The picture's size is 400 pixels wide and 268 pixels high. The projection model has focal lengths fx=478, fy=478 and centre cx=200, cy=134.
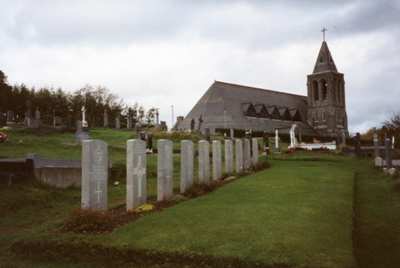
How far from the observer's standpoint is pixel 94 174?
30.2 ft

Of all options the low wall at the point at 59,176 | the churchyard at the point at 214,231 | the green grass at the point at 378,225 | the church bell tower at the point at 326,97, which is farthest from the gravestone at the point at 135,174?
the church bell tower at the point at 326,97

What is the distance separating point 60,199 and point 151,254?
23.0ft

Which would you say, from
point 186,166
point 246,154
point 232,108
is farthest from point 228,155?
point 232,108

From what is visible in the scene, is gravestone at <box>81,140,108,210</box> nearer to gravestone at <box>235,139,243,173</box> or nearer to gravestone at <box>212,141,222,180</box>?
gravestone at <box>212,141,222,180</box>

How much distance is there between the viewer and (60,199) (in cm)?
1280

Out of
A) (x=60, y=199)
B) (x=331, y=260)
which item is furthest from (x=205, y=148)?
(x=331, y=260)

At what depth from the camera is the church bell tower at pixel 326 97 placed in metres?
71.4

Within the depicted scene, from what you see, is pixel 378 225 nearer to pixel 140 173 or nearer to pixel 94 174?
pixel 140 173

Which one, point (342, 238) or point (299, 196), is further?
point (299, 196)

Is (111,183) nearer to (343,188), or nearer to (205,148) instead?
(205,148)

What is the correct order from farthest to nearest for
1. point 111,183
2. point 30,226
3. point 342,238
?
point 111,183 < point 30,226 < point 342,238

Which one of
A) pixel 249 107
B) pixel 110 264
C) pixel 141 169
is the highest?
pixel 249 107

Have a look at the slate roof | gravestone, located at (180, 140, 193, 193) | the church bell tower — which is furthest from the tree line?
gravestone, located at (180, 140, 193, 193)

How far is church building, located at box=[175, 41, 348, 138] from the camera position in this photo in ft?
188
